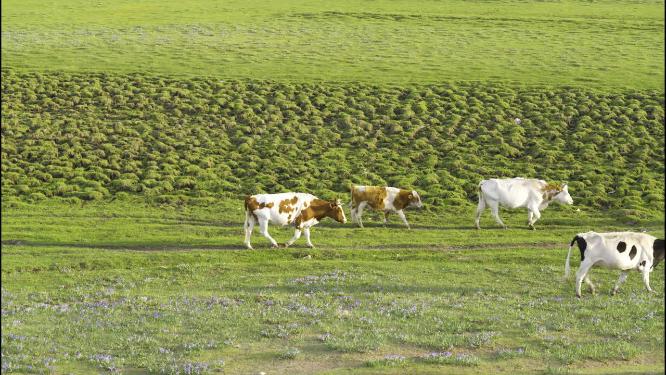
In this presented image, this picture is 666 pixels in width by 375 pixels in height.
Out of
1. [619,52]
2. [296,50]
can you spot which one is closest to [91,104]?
[296,50]

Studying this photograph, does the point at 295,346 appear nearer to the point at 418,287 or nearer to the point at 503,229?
the point at 418,287

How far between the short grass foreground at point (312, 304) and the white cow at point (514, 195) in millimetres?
1186

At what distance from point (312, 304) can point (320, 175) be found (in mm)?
29449

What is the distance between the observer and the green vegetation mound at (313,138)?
49938 millimetres

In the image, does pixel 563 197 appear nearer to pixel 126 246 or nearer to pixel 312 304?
pixel 126 246

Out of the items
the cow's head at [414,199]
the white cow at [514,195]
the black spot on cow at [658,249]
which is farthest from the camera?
the cow's head at [414,199]

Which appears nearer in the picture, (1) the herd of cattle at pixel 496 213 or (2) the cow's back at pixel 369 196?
(1) the herd of cattle at pixel 496 213

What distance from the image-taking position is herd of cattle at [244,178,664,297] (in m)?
23.7

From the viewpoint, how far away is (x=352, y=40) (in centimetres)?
9438

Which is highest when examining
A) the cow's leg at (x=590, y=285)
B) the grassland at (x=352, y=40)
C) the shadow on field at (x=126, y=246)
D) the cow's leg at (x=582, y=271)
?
the grassland at (x=352, y=40)

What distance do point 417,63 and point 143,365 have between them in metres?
68.3

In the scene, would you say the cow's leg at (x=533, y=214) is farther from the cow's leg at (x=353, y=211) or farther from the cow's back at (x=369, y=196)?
the cow's leg at (x=353, y=211)

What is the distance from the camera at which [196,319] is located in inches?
838

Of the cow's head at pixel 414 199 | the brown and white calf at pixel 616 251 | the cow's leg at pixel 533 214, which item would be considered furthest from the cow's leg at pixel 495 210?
the brown and white calf at pixel 616 251
